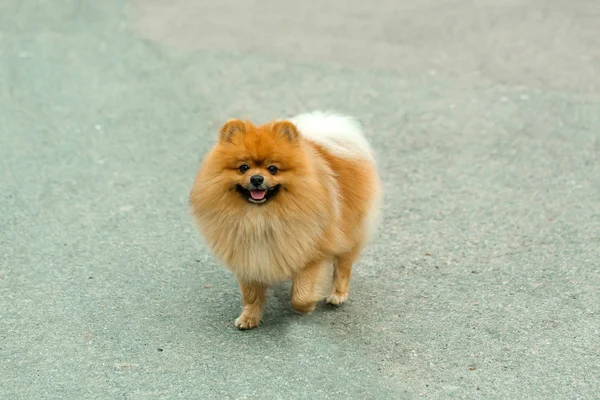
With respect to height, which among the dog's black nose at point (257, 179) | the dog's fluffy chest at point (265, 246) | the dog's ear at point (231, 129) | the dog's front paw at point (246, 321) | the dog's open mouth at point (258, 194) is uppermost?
the dog's ear at point (231, 129)

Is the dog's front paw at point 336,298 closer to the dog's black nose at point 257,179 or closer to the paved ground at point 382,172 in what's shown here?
the paved ground at point 382,172

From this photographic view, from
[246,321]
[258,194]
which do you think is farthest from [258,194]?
[246,321]

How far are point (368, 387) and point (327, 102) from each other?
4969 mm

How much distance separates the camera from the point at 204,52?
1024 cm

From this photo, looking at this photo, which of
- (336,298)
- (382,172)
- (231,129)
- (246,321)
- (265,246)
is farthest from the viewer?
(382,172)

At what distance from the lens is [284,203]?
475 cm

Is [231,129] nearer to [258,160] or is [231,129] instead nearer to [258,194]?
[258,160]

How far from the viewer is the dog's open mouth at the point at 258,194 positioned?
466 cm

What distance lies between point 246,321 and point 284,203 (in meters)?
0.80

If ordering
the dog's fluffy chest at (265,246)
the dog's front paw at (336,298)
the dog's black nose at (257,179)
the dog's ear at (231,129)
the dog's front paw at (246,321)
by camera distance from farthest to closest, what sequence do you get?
the dog's front paw at (336,298) → the dog's front paw at (246,321) → the dog's fluffy chest at (265,246) → the dog's ear at (231,129) → the dog's black nose at (257,179)

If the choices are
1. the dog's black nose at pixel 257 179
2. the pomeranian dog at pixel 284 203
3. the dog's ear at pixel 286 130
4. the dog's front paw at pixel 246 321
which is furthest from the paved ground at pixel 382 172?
the dog's ear at pixel 286 130

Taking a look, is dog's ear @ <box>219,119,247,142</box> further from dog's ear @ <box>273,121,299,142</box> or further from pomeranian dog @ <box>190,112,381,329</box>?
dog's ear @ <box>273,121,299,142</box>

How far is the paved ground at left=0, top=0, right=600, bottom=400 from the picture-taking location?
4660 mm

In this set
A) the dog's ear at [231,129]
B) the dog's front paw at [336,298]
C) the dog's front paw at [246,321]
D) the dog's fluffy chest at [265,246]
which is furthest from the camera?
the dog's front paw at [336,298]
